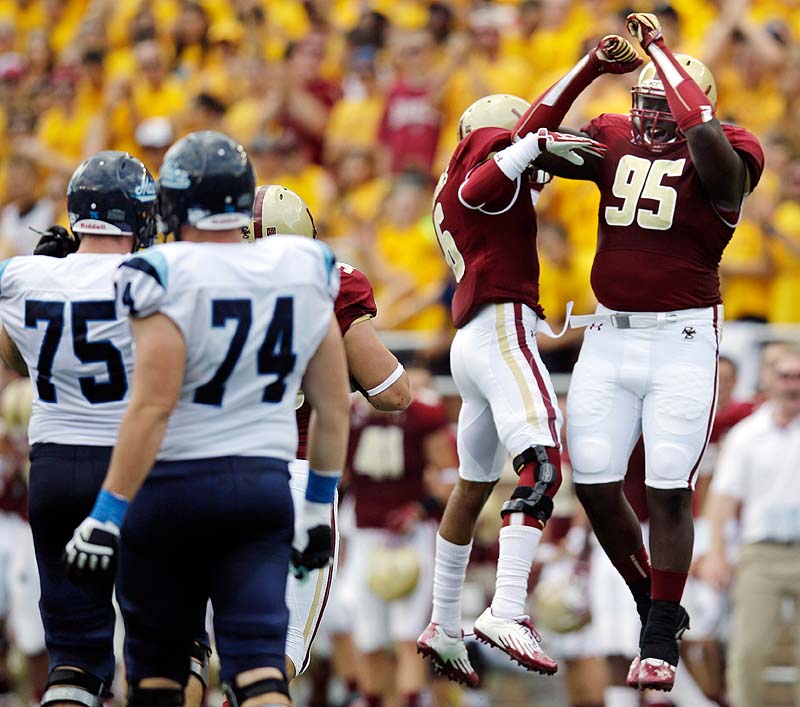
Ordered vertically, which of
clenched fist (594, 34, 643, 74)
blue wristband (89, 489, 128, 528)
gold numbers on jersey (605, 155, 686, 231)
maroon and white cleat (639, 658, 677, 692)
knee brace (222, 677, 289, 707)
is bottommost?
maroon and white cleat (639, 658, 677, 692)

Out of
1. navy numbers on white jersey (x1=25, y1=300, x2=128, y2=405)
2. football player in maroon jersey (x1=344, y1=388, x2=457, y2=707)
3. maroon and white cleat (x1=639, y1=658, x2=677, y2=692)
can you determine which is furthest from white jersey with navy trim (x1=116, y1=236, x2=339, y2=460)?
football player in maroon jersey (x1=344, y1=388, x2=457, y2=707)

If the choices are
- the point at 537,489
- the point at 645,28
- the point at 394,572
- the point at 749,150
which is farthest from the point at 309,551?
the point at 394,572

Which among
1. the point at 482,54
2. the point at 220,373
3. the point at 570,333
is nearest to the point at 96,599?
the point at 220,373

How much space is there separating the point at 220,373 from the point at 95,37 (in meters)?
11.3

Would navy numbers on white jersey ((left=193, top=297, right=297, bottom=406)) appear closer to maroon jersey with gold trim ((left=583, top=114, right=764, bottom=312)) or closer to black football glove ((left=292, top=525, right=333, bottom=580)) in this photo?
black football glove ((left=292, top=525, right=333, bottom=580))

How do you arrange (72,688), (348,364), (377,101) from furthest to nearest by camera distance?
(377,101) < (348,364) < (72,688)

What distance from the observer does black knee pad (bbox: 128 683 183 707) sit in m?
5.35

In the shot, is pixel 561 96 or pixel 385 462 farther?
pixel 385 462

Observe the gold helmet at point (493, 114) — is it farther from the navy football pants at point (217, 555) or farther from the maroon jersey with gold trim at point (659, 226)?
the navy football pants at point (217, 555)

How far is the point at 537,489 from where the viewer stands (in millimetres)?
6484

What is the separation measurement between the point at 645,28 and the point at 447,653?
267cm

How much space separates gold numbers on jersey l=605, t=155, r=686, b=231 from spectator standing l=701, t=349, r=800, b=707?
3.86 m

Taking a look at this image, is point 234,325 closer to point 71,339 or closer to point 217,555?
point 217,555

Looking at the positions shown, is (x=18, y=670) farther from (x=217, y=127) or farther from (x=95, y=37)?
(x=95, y=37)
